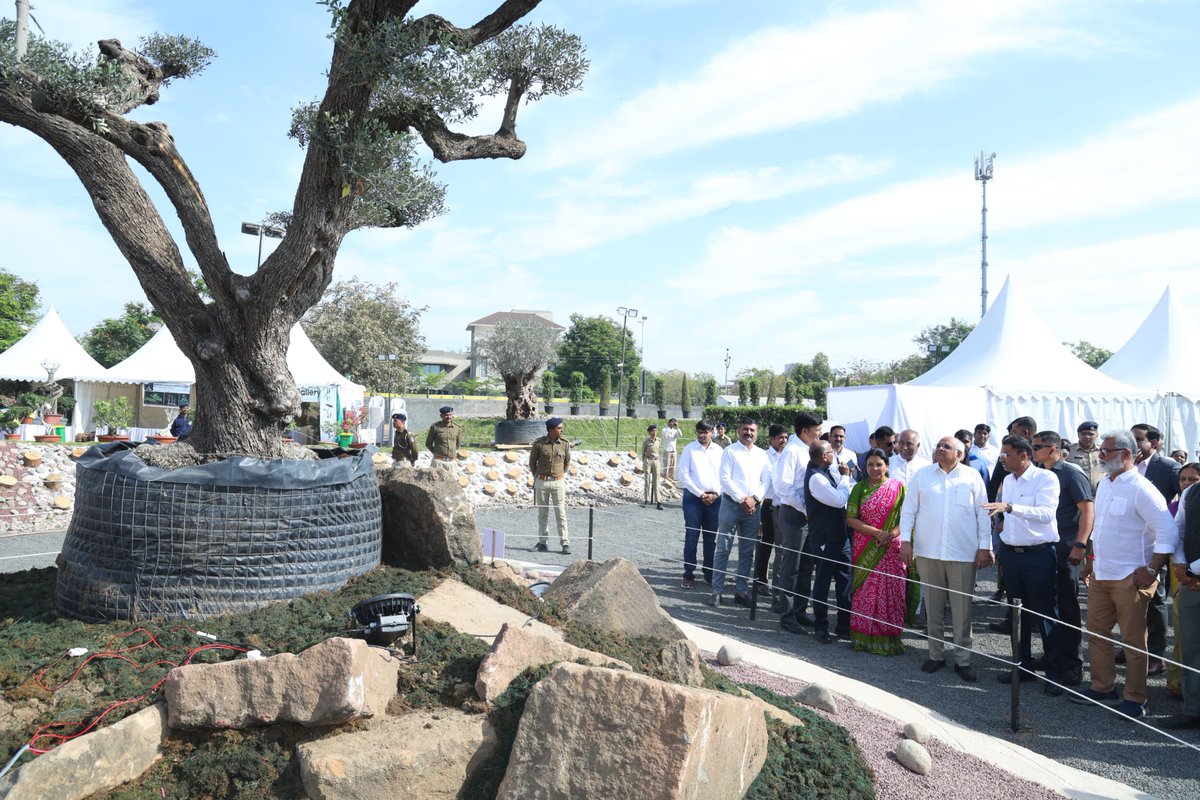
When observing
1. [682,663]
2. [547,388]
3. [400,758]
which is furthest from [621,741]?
[547,388]

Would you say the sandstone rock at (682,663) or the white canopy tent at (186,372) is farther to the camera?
the white canopy tent at (186,372)

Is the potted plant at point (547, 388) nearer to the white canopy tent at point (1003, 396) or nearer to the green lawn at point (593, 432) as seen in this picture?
the green lawn at point (593, 432)

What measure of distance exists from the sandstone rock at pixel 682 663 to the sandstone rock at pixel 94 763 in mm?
2266

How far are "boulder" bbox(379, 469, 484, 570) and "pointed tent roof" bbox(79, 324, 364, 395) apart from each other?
15.5 meters

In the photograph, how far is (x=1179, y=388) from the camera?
51.9 feet

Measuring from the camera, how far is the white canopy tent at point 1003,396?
13.5m

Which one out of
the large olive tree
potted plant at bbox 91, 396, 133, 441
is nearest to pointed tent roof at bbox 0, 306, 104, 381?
potted plant at bbox 91, 396, 133, 441

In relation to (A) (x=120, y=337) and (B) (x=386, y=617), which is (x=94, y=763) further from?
(A) (x=120, y=337)

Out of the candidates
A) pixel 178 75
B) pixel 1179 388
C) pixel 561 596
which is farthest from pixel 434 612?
pixel 1179 388

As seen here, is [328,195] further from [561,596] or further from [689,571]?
[689,571]

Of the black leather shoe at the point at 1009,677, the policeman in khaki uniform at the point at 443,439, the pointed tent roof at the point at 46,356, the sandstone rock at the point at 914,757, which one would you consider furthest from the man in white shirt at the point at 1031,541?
the pointed tent roof at the point at 46,356

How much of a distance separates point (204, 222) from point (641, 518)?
10.4 m

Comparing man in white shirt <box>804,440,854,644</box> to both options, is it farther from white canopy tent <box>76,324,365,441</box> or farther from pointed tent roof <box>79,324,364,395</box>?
pointed tent roof <box>79,324,364,395</box>

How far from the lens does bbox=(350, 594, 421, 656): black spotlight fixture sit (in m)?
3.77
